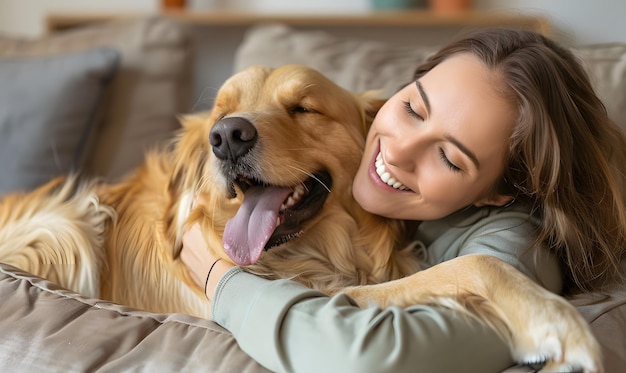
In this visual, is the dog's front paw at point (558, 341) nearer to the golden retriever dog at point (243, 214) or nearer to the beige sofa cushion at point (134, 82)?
the golden retriever dog at point (243, 214)

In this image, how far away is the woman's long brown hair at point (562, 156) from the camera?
4.40 ft

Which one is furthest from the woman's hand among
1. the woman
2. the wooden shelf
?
A: the wooden shelf

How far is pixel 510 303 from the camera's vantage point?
1135 mm

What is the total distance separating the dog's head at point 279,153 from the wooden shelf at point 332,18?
1.48m

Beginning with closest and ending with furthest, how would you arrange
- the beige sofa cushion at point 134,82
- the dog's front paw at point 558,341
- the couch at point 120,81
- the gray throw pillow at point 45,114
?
1. the dog's front paw at point 558,341
2. the couch at point 120,81
3. the gray throw pillow at point 45,114
4. the beige sofa cushion at point 134,82

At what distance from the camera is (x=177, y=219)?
63.4 inches

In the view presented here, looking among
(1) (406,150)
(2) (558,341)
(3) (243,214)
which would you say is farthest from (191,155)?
(2) (558,341)

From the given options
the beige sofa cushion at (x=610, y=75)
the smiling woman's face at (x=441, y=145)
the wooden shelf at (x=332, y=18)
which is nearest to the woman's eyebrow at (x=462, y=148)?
the smiling woman's face at (x=441, y=145)

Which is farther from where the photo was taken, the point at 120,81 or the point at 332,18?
the point at 332,18

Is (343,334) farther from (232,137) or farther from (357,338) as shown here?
(232,137)

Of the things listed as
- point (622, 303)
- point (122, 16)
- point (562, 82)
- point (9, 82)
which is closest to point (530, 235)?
point (622, 303)

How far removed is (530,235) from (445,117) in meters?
0.30

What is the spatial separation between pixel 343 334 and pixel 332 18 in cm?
224

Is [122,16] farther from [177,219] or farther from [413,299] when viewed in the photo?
[413,299]
